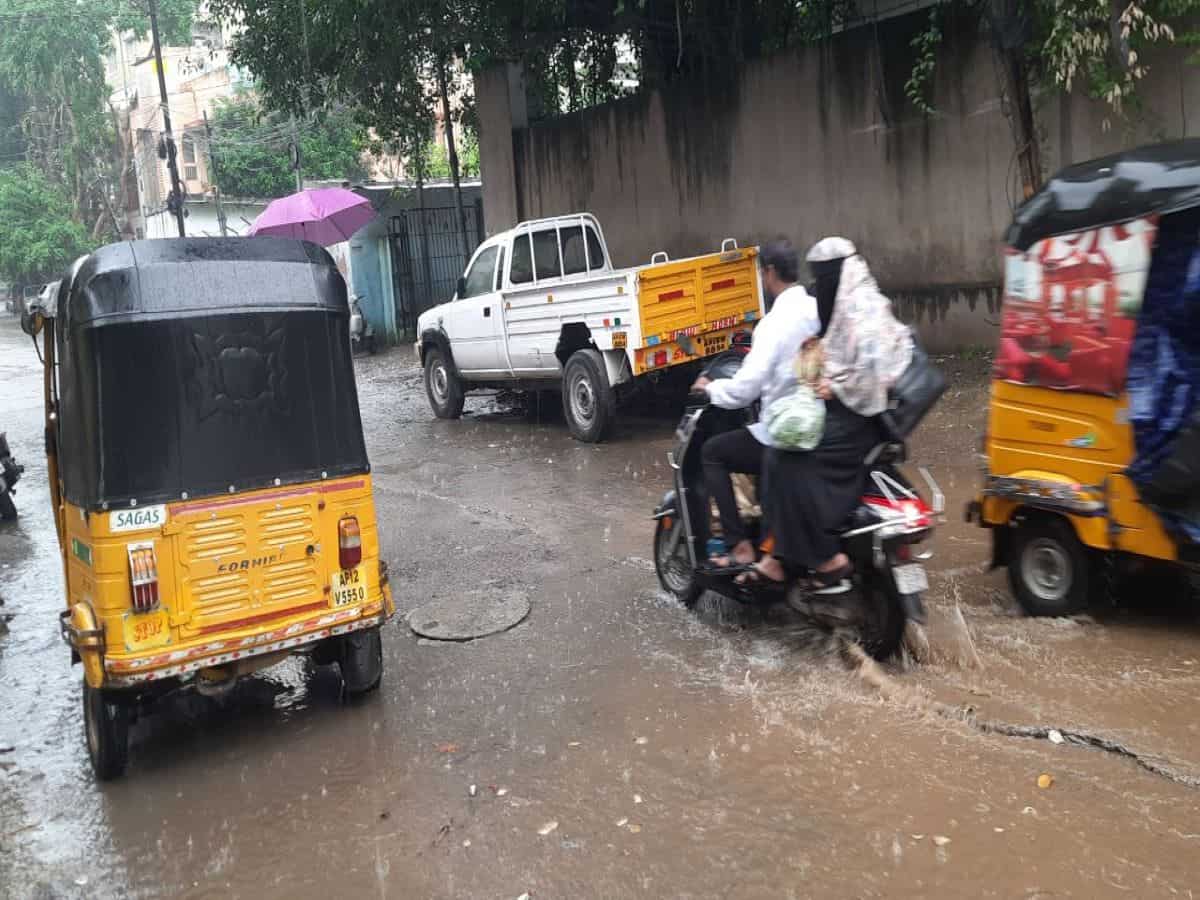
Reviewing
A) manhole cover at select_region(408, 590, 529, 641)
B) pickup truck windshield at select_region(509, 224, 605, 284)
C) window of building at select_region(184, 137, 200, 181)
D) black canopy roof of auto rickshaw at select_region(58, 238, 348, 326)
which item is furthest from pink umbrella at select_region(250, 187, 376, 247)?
window of building at select_region(184, 137, 200, 181)

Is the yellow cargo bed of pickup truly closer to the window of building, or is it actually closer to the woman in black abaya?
the woman in black abaya

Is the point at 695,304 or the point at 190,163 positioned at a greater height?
the point at 190,163

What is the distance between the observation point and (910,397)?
462 cm

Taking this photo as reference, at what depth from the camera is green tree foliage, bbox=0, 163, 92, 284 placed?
132 ft

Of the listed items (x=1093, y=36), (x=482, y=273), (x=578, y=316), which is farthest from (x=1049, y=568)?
(x=482, y=273)

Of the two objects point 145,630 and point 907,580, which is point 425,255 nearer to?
point 145,630

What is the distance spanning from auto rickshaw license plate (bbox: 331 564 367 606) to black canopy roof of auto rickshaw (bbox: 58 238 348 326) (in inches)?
47.2

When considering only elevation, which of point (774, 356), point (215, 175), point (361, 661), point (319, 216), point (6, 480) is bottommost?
point (361, 661)

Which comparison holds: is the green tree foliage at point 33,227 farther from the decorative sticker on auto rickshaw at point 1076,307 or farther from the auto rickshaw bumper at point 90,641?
the decorative sticker on auto rickshaw at point 1076,307

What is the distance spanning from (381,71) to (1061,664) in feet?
42.4

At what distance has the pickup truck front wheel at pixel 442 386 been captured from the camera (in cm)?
1373

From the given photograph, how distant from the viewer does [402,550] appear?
309 inches

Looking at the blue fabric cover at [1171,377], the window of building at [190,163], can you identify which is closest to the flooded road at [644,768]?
the blue fabric cover at [1171,377]

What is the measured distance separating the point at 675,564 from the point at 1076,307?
248cm
